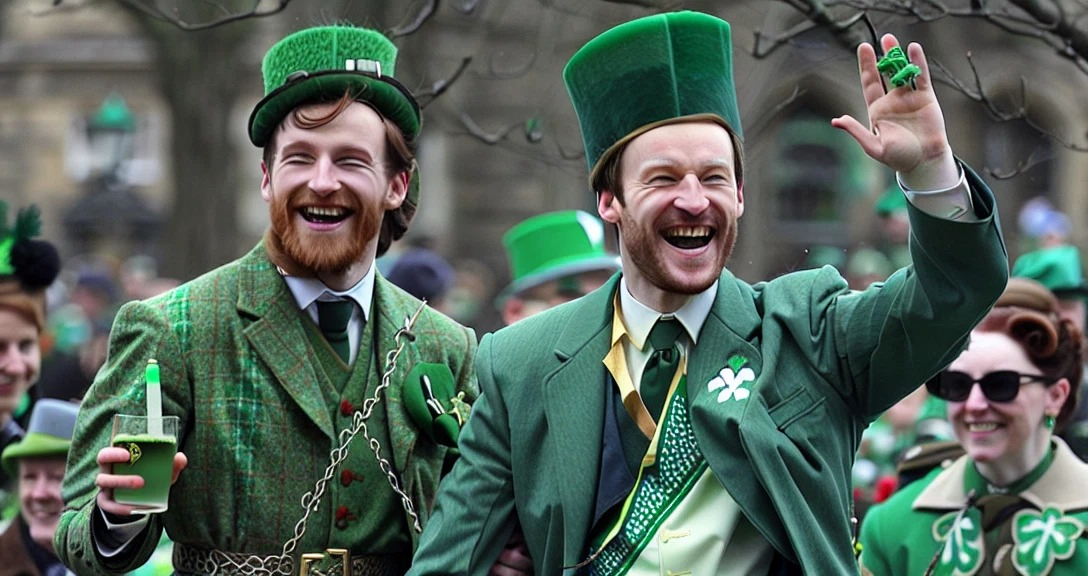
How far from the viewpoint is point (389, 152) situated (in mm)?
5383

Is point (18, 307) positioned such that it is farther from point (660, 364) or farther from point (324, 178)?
point (660, 364)

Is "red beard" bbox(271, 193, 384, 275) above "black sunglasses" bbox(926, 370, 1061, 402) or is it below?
above

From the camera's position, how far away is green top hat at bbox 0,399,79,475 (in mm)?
7199

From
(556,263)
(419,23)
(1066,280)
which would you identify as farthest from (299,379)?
(1066,280)

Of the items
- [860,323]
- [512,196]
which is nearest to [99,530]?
[860,323]

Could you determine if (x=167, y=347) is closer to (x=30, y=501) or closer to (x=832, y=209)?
(x=30, y=501)

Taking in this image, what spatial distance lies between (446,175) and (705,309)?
2353cm

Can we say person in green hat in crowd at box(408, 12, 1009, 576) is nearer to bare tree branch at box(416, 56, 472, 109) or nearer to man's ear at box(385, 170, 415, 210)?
man's ear at box(385, 170, 415, 210)

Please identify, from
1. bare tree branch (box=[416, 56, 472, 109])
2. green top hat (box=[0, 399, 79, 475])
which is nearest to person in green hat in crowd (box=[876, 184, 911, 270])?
bare tree branch (box=[416, 56, 472, 109])

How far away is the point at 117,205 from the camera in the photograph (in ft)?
100.0

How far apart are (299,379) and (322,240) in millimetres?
371

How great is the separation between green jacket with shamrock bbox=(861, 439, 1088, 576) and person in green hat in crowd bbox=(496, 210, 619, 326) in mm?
2248

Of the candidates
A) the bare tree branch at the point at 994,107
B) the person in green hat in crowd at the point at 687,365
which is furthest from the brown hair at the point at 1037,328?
the person in green hat in crowd at the point at 687,365

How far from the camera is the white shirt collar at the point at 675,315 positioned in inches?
182
